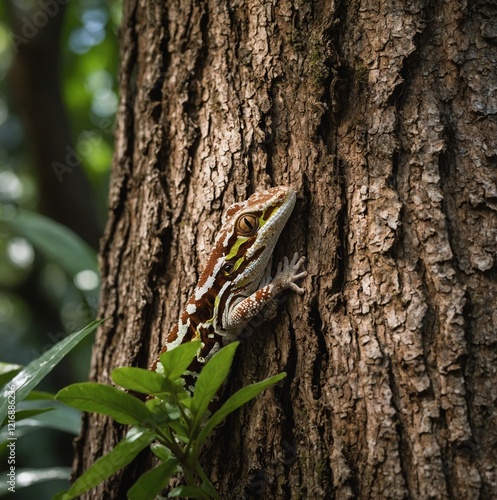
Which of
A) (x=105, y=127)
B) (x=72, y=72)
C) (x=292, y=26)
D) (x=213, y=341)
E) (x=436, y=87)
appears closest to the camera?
(x=436, y=87)

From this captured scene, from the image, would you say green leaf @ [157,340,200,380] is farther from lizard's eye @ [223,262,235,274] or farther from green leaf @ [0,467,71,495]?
green leaf @ [0,467,71,495]

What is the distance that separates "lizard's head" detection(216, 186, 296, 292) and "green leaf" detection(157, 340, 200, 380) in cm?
81

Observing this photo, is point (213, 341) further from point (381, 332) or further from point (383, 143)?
point (383, 143)

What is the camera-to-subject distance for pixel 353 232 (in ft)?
7.42

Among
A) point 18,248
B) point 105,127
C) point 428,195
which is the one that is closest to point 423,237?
point 428,195

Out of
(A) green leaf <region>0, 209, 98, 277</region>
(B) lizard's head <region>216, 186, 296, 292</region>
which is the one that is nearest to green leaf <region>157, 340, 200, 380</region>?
(B) lizard's head <region>216, 186, 296, 292</region>

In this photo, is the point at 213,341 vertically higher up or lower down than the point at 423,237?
lower down

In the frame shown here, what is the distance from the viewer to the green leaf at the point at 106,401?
1.83 m

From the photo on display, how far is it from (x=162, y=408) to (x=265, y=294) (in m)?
0.76

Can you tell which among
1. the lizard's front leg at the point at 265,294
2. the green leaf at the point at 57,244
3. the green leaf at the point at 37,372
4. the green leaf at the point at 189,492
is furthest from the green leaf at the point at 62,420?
the green leaf at the point at 189,492

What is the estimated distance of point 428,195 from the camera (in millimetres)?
2158

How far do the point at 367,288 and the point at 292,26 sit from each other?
1268 mm

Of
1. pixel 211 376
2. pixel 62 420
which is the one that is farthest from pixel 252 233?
pixel 62 420

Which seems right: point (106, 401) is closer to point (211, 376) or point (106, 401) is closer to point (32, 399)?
point (211, 376)
